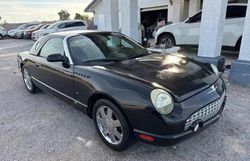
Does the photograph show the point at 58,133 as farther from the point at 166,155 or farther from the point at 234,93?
the point at 234,93

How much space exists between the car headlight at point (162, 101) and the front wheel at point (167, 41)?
20.5 feet

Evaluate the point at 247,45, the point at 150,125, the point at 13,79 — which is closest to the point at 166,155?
the point at 150,125

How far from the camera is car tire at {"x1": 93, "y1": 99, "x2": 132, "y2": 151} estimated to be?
97.3 inches

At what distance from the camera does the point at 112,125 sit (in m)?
2.67

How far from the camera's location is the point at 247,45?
466cm

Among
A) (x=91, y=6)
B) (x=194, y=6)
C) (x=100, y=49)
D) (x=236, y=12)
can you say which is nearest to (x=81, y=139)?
(x=100, y=49)

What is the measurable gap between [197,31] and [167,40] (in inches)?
53.5

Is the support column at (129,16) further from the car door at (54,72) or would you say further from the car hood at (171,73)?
the car hood at (171,73)

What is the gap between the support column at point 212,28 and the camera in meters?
4.98

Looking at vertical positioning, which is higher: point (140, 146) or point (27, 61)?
point (27, 61)

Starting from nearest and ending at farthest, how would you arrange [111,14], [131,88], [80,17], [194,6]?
[131,88], [111,14], [194,6], [80,17]

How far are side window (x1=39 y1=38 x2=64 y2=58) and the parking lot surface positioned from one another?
1.07 m

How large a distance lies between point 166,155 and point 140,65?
1252mm

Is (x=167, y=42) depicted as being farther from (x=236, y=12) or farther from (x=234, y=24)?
(x=236, y=12)
